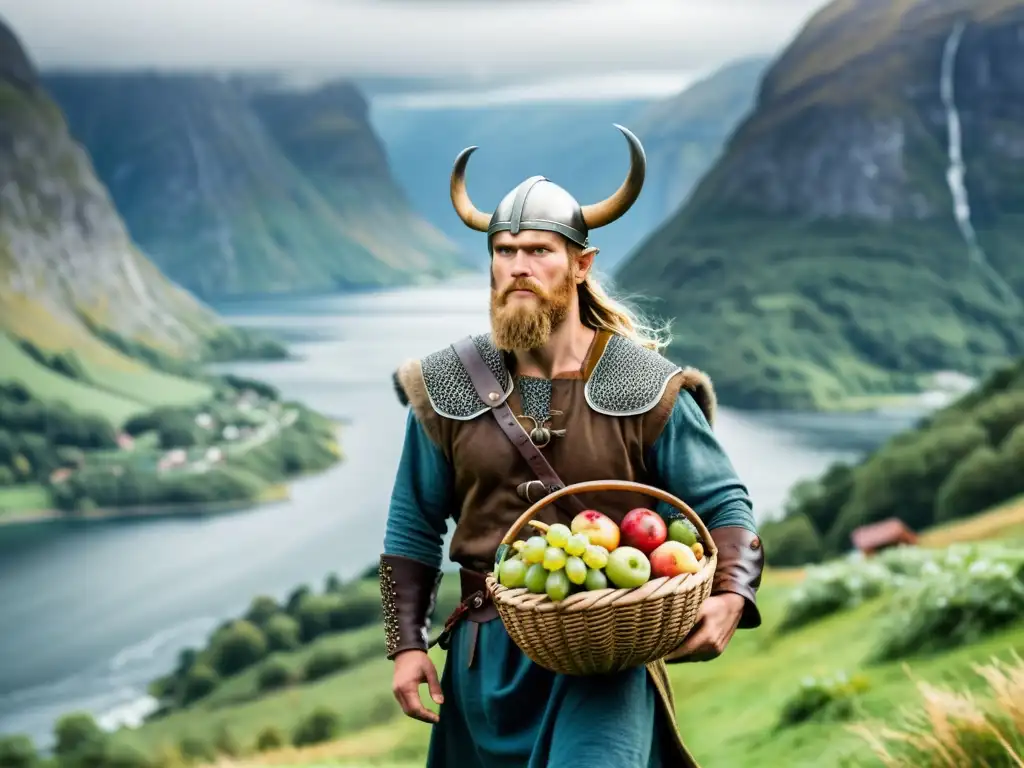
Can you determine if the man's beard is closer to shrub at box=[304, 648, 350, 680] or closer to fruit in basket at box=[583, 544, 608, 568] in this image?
fruit in basket at box=[583, 544, 608, 568]

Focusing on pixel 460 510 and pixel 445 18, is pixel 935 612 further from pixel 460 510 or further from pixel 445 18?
pixel 445 18

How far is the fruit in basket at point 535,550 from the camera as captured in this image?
3.05 meters

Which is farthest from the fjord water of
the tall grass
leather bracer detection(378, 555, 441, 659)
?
leather bracer detection(378, 555, 441, 659)

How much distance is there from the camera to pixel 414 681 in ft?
12.0

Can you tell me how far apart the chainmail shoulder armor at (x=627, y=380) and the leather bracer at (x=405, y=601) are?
627 mm

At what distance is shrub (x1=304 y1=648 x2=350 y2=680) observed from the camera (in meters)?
13.6

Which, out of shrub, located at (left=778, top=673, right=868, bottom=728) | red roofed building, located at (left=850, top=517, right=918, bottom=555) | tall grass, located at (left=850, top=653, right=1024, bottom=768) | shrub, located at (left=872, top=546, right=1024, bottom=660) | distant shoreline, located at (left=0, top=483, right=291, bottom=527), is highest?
tall grass, located at (left=850, top=653, right=1024, bottom=768)

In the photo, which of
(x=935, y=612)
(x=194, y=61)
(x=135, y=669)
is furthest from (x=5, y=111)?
(x=935, y=612)

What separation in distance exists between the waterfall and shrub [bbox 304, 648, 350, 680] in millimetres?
7825

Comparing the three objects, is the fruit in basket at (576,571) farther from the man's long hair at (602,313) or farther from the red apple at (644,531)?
the man's long hair at (602,313)

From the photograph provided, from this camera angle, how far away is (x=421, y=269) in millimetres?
16531

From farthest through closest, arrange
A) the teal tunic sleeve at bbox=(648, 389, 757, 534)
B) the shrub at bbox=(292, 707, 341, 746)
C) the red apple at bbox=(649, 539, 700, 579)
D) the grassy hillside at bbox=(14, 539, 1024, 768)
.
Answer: the shrub at bbox=(292, 707, 341, 746) < the grassy hillside at bbox=(14, 539, 1024, 768) < the teal tunic sleeve at bbox=(648, 389, 757, 534) < the red apple at bbox=(649, 539, 700, 579)

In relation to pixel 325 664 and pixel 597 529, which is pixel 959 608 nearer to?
pixel 597 529

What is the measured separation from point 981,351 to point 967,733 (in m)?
11.2
